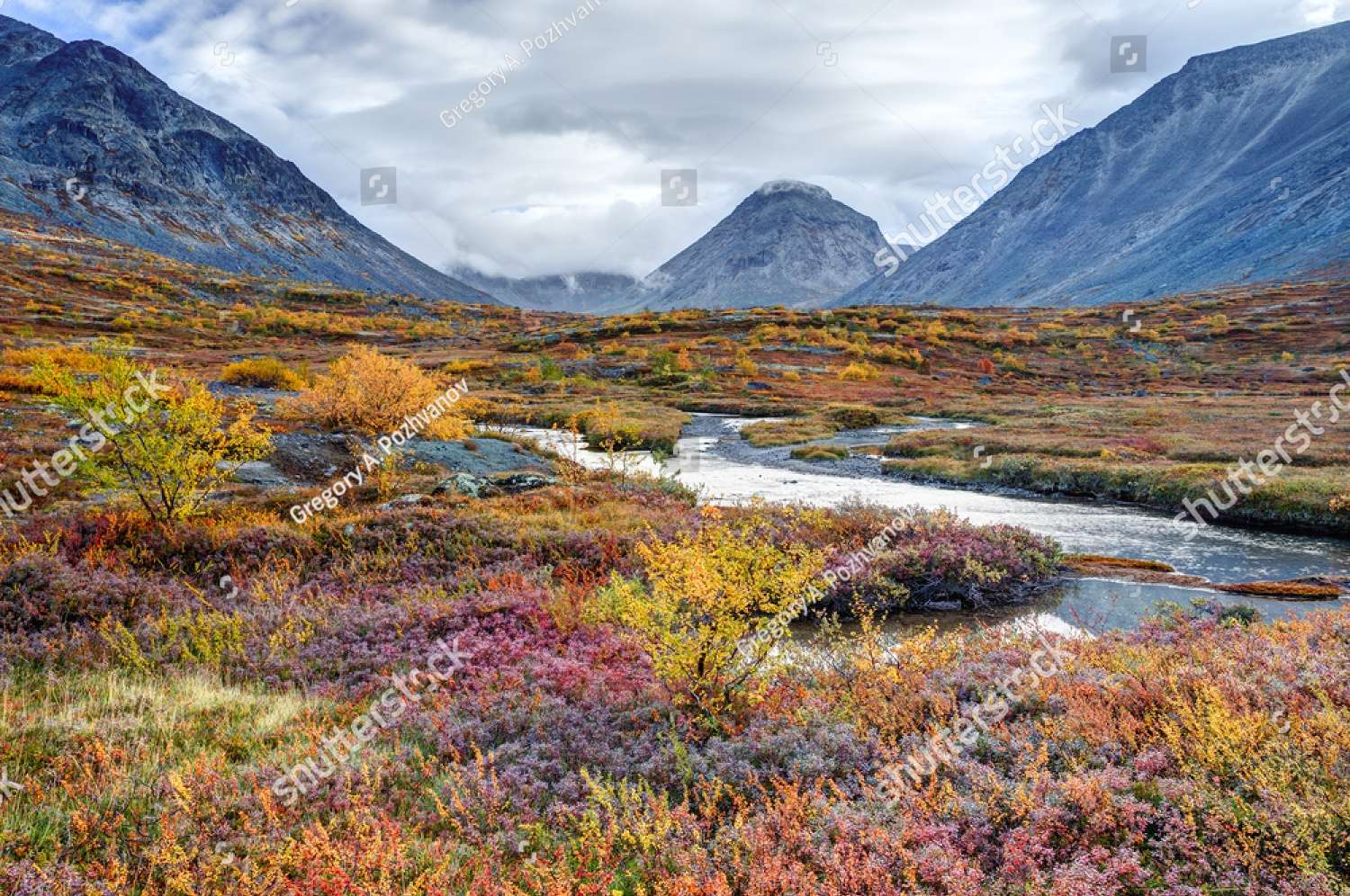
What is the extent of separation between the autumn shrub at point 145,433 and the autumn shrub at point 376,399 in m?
9.48

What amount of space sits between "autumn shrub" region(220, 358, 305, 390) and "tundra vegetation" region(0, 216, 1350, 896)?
20806 mm

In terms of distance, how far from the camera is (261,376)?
133 ft

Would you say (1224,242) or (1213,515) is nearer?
(1213,515)

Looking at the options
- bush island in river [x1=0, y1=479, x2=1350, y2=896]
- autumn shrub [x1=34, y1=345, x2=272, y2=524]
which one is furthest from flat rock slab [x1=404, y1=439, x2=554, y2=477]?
bush island in river [x1=0, y1=479, x2=1350, y2=896]

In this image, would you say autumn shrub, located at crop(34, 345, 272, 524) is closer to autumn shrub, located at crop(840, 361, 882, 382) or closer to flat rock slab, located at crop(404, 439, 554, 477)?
flat rock slab, located at crop(404, 439, 554, 477)

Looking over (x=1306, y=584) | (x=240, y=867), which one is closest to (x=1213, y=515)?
(x=1306, y=584)

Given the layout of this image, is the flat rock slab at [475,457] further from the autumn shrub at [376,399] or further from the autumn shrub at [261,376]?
the autumn shrub at [261,376]

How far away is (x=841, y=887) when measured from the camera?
479 centimetres

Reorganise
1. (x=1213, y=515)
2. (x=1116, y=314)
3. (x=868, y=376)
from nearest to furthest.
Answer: (x=1213, y=515) → (x=868, y=376) → (x=1116, y=314)

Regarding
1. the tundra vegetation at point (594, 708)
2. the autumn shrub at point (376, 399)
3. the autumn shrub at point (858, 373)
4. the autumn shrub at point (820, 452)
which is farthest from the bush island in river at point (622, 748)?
the autumn shrub at point (858, 373)

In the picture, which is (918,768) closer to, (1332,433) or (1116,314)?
(1332,433)

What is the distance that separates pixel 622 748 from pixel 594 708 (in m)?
0.90

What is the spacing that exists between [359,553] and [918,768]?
35.2ft

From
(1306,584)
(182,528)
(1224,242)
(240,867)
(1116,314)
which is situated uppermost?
(1224,242)
